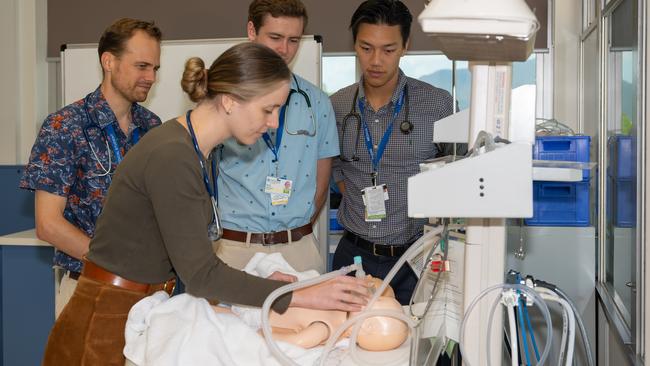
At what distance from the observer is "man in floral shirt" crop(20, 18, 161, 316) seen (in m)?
2.49

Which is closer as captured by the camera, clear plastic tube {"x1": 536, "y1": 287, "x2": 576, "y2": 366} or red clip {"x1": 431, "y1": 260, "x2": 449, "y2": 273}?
clear plastic tube {"x1": 536, "y1": 287, "x2": 576, "y2": 366}

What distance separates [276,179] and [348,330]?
104cm

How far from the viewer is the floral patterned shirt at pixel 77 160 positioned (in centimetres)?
249

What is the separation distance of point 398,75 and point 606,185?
1.01m

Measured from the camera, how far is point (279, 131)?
275 centimetres

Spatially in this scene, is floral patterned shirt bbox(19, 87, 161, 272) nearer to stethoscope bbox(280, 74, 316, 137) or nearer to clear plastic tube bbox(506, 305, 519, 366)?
stethoscope bbox(280, 74, 316, 137)

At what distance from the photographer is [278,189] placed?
105 inches

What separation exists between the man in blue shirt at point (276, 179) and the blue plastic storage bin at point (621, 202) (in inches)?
44.9

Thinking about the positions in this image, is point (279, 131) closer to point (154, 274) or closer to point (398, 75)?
point (398, 75)

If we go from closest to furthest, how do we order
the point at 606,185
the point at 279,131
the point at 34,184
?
the point at 34,184
the point at 279,131
the point at 606,185

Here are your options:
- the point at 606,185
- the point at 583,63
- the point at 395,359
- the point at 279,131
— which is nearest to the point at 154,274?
the point at 395,359

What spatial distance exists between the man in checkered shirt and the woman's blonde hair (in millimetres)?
1196

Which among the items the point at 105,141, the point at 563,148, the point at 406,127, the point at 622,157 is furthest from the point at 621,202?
the point at 105,141

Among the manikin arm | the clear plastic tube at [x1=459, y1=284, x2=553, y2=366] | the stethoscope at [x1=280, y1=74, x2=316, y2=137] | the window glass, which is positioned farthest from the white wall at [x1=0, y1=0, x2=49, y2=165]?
the clear plastic tube at [x1=459, y1=284, x2=553, y2=366]
